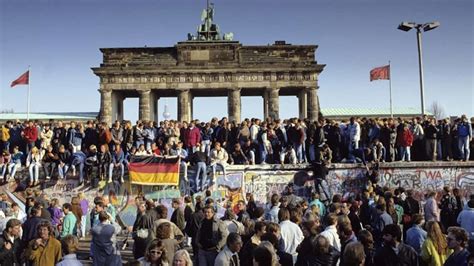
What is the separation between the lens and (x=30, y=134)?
17875mm

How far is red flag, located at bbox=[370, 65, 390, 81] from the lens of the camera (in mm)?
35406

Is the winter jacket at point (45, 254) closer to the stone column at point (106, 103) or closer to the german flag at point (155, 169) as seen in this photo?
the german flag at point (155, 169)

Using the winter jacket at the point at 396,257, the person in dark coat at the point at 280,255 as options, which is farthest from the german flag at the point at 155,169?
the winter jacket at the point at 396,257

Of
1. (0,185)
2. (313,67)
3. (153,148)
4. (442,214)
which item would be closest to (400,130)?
(442,214)

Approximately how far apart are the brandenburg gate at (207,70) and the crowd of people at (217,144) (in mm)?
26434

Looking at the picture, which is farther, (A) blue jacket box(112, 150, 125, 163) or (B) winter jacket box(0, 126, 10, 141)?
(B) winter jacket box(0, 126, 10, 141)

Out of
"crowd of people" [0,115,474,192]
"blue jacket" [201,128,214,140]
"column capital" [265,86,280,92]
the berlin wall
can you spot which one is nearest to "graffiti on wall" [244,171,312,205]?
the berlin wall

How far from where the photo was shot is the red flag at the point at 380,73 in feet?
116

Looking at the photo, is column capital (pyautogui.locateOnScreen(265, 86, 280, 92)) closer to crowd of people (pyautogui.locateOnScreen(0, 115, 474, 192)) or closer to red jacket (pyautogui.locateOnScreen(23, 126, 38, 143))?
crowd of people (pyautogui.locateOnScreen(0, 115, 474, 192))

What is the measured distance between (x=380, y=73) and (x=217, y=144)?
22.6 m

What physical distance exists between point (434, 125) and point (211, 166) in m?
9.01

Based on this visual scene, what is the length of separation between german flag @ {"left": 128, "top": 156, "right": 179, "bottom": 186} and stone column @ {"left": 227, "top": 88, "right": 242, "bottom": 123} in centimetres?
2762

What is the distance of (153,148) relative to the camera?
1762 centimetres

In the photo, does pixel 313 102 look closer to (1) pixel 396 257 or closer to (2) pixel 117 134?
(2) pixel 117 134
